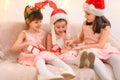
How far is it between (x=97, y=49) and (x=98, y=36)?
5.2 inches

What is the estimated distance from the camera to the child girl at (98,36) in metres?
2.22

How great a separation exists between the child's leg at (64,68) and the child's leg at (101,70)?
21 cm

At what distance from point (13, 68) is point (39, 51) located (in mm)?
386

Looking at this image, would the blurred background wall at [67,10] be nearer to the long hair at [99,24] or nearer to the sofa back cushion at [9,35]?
the sofa back cushion at [9,35]

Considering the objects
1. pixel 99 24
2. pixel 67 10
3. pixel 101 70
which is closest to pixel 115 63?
pixel 101 70

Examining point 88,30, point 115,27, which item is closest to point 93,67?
point 88,30

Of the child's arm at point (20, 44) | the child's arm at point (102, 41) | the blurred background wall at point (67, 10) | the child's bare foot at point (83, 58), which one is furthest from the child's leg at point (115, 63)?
the blurred background wall at point (67, 10)

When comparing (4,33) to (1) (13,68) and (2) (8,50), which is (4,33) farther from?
(1) (13,68)

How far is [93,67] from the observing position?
2.08 meters

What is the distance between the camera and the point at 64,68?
2.01 metres

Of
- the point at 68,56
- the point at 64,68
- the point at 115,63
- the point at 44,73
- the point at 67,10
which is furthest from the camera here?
the point at 67,10

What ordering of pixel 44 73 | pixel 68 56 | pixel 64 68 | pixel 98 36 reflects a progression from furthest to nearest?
pixel 98 36 → pixel 68 56 → pixel 64 68 → pixel 44 73

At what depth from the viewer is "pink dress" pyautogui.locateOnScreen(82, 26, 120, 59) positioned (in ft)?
7.38

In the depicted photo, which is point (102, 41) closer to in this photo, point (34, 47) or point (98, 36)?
point (98, 36)
